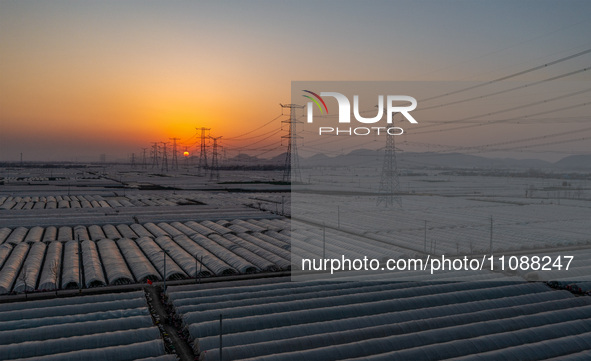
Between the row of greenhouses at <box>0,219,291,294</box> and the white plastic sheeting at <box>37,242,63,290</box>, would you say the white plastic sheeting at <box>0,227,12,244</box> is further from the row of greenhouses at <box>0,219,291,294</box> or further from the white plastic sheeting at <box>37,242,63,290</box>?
the white plastic sheeting at <box>37,242,63,290</box>

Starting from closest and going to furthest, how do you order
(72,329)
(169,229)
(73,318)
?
(72,329), (73,318), (169,229)

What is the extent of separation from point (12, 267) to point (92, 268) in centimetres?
243

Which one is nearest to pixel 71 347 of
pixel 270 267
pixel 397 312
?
pixel 397 312

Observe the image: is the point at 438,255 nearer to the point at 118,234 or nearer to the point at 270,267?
the point at 270,267

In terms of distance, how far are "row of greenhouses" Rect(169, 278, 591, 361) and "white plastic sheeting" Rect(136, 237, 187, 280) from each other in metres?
2.06

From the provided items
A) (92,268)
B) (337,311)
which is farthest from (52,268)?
(337,311)

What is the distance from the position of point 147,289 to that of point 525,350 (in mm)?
9427

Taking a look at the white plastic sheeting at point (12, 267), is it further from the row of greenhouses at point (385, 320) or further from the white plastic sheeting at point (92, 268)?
the row of greenhouses at point (385, 320)

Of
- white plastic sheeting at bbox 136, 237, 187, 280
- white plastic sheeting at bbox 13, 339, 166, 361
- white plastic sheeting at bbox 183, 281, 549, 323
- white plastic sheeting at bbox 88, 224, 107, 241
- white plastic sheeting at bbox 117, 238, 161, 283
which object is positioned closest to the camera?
white plastic sheeting at bbox 13, 339, 166, 361

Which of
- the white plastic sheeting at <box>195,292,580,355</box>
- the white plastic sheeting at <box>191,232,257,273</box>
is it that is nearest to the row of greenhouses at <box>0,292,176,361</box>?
the white plastic sheeting at <box>195,292,580,355</box>

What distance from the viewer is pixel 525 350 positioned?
26.7 feet

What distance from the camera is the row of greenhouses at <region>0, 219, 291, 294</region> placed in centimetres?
1339

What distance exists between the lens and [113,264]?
14547 mm

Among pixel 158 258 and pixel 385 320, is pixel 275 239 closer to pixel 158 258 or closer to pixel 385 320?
pixel 158 258
